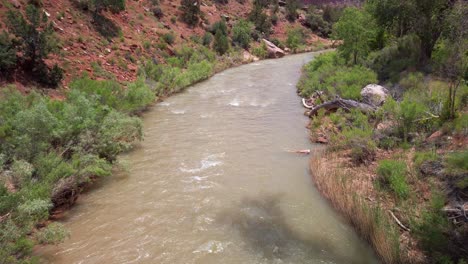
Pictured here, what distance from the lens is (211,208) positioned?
7.79 m

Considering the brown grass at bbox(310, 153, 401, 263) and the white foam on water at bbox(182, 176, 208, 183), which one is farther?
the white foam on water at bbox(182, 176, 208, 183)

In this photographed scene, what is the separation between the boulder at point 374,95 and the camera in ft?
44.4

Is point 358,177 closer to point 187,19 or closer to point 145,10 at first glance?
point 145,10

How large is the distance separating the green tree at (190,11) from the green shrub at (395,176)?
28.4 metres

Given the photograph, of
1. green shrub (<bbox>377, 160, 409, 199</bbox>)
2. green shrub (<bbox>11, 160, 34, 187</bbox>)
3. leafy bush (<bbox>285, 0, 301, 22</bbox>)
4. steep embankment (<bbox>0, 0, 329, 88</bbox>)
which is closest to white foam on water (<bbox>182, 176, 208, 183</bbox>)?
green shrub (<bbox>11, 160, 34, 187</bbox>)

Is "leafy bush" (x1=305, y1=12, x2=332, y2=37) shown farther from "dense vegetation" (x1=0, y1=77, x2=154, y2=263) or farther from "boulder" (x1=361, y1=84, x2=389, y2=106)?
"dense vegetation" (x1=0, y1=77, x2=154, y2=263)

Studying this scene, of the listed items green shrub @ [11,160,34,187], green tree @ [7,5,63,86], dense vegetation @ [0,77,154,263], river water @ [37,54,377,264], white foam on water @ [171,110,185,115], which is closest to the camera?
dense vegetation @ [0,77,154,263]

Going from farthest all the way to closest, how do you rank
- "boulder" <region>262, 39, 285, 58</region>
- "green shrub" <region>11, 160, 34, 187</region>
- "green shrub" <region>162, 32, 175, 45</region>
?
"boulder" <region>262, 39, 285, 58</region> < "green shrub" <region>162, 32, 175, 45</region> < "green shrub" <region>11, 160, 34, 187</region>

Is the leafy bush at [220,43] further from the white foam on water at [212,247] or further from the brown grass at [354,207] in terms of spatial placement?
the white foam on water at [212,247]

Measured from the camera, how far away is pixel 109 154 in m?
9.20

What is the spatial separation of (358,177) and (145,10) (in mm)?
25668

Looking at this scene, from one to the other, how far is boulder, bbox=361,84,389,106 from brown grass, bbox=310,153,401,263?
4.84 meters

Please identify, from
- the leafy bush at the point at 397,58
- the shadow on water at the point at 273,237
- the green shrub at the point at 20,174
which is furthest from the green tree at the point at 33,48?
the leafy bush at the point at 397,58

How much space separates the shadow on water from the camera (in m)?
6.23
